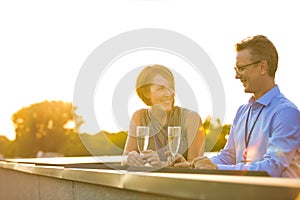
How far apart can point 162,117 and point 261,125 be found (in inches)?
47.2

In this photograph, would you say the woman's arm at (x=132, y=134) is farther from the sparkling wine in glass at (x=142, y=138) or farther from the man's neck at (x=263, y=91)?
the man's neck at (x=263, y=91)

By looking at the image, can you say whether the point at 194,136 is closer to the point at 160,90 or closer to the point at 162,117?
the point at 162,117

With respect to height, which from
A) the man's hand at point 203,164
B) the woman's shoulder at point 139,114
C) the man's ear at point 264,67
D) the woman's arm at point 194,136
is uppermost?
the man's ear at point 264,67

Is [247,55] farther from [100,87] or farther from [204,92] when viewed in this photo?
[100,87]

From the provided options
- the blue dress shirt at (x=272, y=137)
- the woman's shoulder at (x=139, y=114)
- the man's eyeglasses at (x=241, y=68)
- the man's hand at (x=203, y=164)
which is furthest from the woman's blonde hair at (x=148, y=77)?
the man's hand at (x=203, y=164)

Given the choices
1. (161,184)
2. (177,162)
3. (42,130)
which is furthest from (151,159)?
(42,130)

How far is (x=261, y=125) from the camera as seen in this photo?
3.75 m

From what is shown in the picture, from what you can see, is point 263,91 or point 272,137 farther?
point 263,91

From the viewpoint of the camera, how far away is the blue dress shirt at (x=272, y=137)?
341cm

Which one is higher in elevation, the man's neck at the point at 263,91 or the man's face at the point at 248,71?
the man's face at the point at 248,71

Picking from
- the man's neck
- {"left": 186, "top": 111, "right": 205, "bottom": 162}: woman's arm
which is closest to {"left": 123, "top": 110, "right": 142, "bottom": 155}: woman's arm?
{"left": 186, "top": 111, "right": 205, "bottom": 162}: woman's arm

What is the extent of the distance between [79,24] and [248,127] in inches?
461

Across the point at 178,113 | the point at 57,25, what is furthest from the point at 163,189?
the point at 57,25

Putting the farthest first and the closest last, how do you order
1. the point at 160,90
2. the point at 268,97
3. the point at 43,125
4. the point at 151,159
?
the point at 43,125 < the point at 160,90 < the point at 268,97 < the point at 151,159
